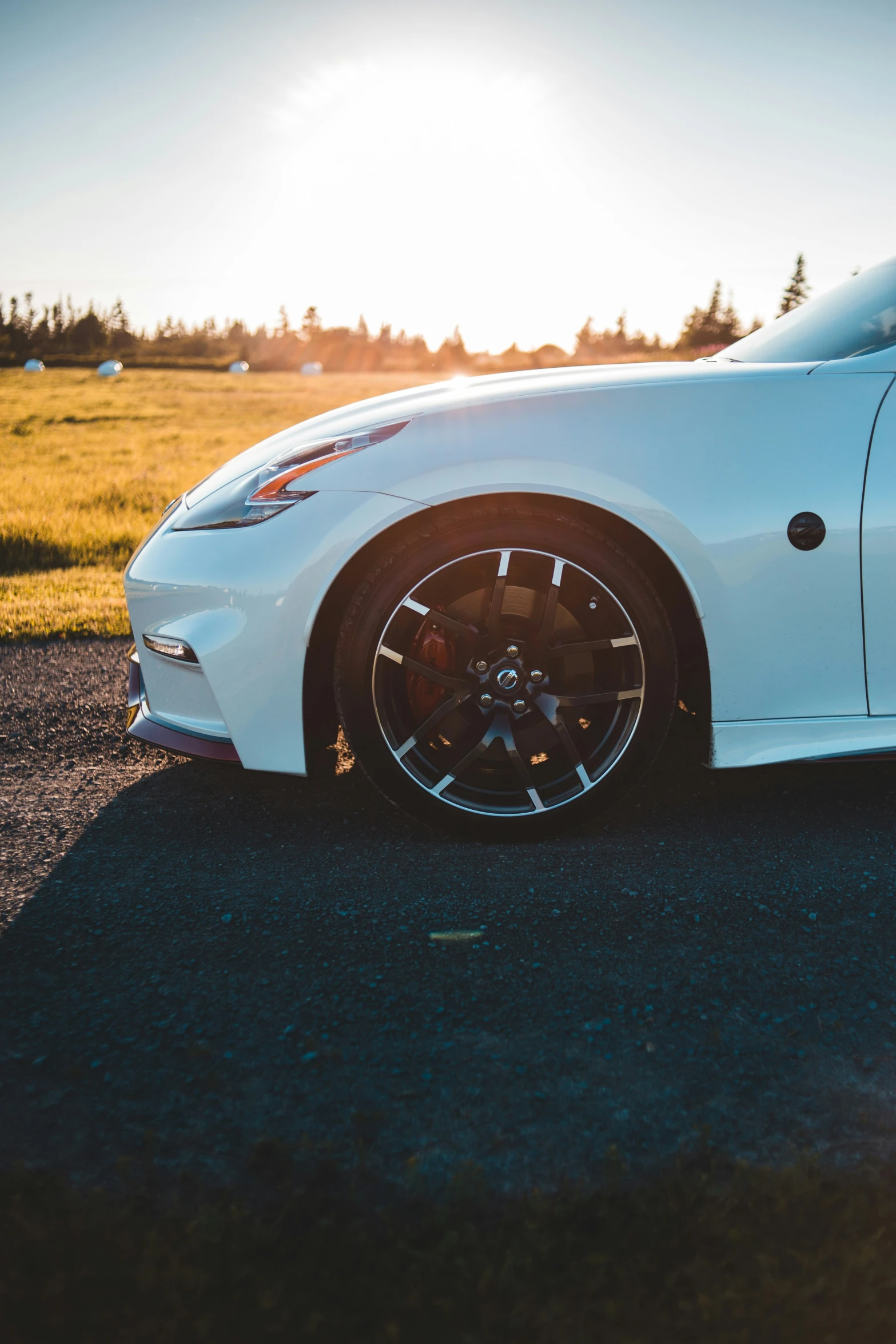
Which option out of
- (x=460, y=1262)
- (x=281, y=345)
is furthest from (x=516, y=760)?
(x=281, y=345)

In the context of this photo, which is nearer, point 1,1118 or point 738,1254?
point 738,1254

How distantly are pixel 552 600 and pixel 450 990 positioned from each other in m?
1.03

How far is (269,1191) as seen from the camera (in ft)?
4.54

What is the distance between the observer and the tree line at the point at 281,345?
5206 cm

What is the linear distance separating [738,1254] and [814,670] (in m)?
1.55

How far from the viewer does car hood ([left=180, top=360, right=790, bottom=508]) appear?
252 centimetres

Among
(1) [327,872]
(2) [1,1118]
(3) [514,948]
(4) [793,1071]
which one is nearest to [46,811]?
(1) [327,872]

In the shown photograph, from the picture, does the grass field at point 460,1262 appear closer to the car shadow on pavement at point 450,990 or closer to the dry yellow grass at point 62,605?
the car shadow on pavement at point 450,990

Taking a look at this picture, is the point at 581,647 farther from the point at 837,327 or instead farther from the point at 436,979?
the point at 837,327

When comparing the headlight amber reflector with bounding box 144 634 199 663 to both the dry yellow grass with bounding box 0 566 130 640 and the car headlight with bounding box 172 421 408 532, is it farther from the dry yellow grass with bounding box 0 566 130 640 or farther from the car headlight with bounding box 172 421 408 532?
the dry yellow grass with bounding box 0 566 130 640

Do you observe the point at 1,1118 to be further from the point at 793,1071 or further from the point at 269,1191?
the point at 793,1071

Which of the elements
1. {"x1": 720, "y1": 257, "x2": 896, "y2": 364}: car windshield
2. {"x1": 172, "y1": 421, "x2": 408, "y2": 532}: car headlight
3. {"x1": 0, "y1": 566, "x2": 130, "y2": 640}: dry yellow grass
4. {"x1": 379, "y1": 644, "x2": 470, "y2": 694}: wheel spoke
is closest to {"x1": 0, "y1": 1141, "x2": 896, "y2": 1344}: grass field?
{"x1": 379, "y1": 644, "x2": 470, "y2": 694}: wheel spoke

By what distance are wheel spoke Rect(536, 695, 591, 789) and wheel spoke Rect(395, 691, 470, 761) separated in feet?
0.68

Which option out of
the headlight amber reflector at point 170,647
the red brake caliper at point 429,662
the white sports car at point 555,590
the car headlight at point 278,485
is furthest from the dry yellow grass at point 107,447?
the red brake caliper at point 429,662
